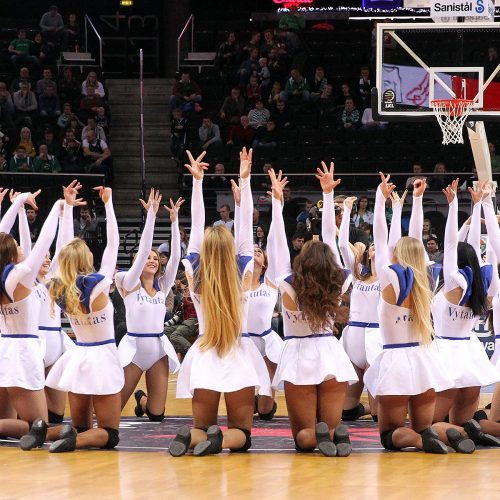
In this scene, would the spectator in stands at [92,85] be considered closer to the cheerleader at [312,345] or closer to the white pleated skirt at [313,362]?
the cheerleader at [312,345]

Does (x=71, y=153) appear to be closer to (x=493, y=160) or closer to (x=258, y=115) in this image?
(x=258, y=115)

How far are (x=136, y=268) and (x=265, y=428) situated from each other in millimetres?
1768

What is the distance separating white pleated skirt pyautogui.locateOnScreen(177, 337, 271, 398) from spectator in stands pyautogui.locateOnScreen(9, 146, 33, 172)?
9.87 m

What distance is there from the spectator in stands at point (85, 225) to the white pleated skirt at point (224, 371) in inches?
287

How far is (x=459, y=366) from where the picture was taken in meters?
8.11

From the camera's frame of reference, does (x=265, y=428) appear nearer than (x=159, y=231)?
Yes

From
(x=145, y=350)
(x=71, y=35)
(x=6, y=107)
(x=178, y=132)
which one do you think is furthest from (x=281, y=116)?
(x=145, y=350)

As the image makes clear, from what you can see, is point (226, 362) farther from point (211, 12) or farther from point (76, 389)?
point (211, 12)

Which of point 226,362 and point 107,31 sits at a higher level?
point 107,31

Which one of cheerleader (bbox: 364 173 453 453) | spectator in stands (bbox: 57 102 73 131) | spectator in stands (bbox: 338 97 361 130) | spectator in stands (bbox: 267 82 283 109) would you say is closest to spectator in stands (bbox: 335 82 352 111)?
spectator in stands (bbox: 338 97 361 130)

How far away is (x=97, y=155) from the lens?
18.2 metres

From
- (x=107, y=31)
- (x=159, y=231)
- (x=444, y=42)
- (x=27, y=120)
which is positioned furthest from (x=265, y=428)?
(x=107, y=31)

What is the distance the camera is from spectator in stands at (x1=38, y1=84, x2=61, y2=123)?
62.2ft

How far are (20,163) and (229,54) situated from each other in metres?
5.08
